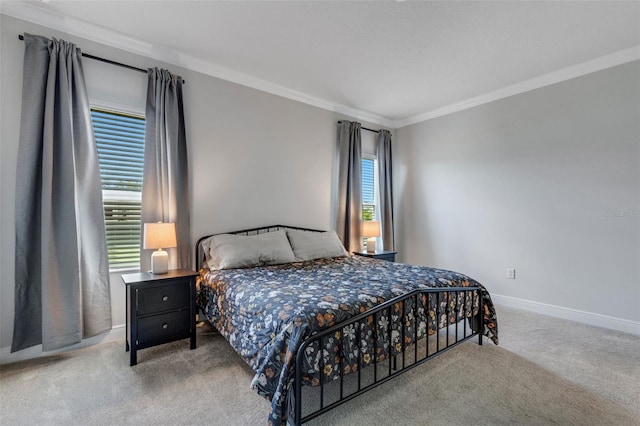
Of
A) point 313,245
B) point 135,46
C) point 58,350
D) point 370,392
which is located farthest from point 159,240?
point 370,392

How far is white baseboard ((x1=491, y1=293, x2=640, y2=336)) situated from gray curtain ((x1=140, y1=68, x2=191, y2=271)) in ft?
12.9

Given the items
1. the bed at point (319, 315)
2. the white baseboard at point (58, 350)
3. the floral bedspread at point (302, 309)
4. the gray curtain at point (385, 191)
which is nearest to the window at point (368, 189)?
the gray curtain at point (385, 191)

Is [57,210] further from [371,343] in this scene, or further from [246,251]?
[371,343]

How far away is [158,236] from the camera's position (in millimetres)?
2592

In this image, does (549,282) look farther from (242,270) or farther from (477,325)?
(242,270)

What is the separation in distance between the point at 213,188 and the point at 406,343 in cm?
249

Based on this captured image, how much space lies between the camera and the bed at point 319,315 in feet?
5.14

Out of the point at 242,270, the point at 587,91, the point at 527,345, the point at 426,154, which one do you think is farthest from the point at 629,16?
the point at 242,270

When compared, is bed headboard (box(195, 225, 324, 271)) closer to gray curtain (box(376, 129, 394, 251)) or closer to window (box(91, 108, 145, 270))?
window (box(91, 108, 145, 270))

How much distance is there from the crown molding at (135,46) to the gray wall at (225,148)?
5 centimetres

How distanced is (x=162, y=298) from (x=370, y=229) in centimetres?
282

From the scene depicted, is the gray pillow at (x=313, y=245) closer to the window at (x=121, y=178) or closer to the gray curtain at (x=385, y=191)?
the gray curtain at (x=385, y=191)

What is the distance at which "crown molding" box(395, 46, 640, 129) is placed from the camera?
9.89 ft

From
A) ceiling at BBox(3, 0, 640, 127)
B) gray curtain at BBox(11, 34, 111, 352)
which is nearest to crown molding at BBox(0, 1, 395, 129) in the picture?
ceiling at BBox(3, 0, 640, 127)
